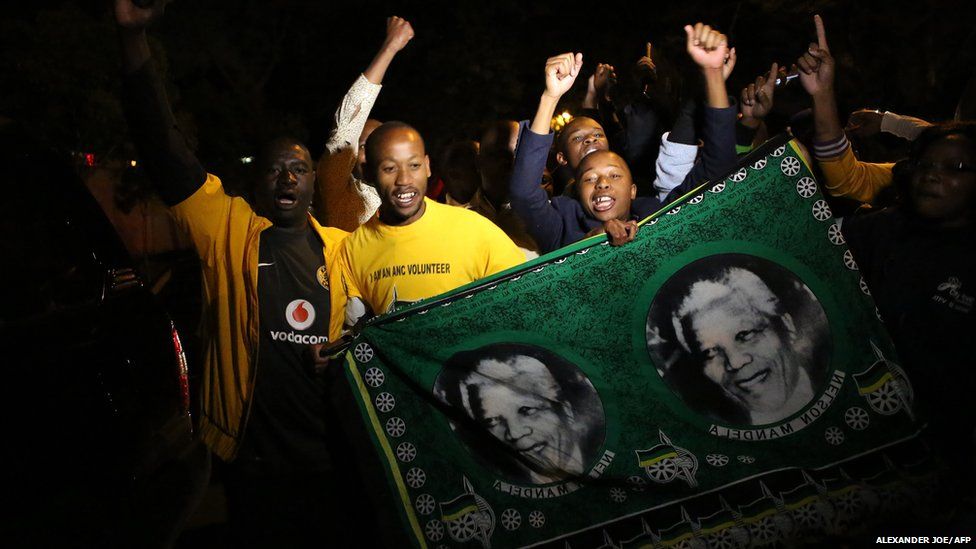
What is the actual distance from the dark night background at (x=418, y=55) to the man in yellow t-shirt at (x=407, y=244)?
7.59 feet

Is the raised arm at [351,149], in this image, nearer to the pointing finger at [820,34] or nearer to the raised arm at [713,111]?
the raised arm at [713,111]

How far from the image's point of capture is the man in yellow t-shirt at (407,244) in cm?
334

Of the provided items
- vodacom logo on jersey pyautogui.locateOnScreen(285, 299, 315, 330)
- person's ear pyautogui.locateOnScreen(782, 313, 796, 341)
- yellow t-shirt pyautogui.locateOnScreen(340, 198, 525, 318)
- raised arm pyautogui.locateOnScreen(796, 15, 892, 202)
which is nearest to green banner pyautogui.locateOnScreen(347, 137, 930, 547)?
person's ear pyautogui.locateOnScreen(782, 313, 796, 341)

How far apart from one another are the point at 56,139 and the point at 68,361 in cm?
1527

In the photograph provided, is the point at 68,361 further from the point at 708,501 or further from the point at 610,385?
the point at 708,501

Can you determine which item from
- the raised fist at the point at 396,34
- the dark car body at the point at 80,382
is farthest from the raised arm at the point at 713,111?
the dark car body at the point at 80,382

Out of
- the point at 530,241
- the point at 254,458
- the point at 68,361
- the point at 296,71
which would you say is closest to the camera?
the point at 68,361

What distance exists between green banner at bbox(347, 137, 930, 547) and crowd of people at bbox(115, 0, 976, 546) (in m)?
0.03

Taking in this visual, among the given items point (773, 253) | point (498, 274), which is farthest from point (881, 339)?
point (498, 274)

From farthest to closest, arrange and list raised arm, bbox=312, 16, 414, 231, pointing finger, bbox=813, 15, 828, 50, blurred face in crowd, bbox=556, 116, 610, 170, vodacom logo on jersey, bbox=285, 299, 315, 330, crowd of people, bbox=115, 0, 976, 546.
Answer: blurred face in crowd, bbox=556, 116, 610, 170, raised arm, bbox=312, 16, 414, 231, pointing finger, bbox=813, 15, 828, 50, vodacom logo on jersey, bbox=285, 299, 315, 330, crowd of people, bbox=115, 0, 976, 546

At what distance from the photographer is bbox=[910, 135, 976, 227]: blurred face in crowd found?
10.3 ft

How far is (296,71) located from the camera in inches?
957

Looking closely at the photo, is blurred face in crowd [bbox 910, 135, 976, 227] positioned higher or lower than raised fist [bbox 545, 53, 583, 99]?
lower

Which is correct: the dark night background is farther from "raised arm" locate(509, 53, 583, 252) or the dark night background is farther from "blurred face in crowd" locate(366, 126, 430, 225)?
"blurred face in crowd" locate(366, 126, 430, 225)
